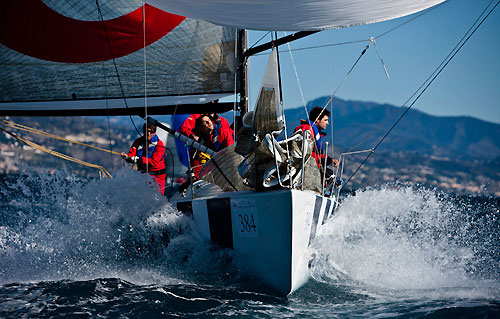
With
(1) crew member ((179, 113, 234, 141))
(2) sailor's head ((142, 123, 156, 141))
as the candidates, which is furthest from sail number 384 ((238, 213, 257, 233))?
(2) sailor's head ((142, 123, 156, 141))

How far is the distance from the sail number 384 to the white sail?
59.8 inches

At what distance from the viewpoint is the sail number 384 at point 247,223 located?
160 inches

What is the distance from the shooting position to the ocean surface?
3584mm

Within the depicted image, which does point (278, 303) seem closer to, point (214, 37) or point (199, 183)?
point (199, 183)

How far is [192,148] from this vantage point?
663cm

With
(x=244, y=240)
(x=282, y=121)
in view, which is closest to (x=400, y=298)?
(x=244, y=240)

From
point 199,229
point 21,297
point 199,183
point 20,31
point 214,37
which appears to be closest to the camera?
point 21,297

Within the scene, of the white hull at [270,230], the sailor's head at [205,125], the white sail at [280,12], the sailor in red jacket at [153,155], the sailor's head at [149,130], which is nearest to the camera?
the white hull at [270,230]

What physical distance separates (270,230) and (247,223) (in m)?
0.25

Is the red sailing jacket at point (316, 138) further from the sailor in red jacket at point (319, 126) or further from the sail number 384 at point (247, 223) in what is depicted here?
the sail number 384 at point (247, 223)

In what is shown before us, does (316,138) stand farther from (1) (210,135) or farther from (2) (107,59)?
(2) (107,59)

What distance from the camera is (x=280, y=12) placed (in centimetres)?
403

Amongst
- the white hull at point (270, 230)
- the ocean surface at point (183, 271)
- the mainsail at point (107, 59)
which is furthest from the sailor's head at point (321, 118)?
the white hull at point (270, 230)

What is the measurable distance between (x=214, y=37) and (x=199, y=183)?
219 cm
